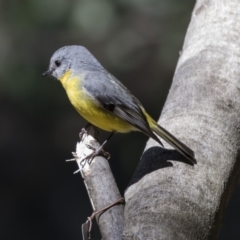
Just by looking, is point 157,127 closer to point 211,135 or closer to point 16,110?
point 211,135

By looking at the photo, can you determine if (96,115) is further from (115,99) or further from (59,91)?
(59,91)

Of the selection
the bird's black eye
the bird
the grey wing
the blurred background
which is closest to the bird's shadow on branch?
the bird

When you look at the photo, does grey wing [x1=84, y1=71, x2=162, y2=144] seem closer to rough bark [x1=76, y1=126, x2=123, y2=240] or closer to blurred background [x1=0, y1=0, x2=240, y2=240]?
rough bark [x1=76, y1=126, x2=123, y2=240]

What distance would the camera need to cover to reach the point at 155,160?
3457mm

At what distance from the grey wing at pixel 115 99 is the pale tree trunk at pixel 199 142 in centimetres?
29

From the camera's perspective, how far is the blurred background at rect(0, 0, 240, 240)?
6867mm

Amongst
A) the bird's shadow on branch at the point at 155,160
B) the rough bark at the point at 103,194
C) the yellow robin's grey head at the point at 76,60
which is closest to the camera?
the rough bark at the point at 103,194

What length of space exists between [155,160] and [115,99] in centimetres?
85

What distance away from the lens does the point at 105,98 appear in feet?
A: 14.0

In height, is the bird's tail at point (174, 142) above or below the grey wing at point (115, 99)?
below

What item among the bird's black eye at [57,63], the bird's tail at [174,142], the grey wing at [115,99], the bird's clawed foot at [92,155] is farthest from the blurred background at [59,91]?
the bird's clawed foot at [92,155]

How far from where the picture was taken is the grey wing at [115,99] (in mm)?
4168

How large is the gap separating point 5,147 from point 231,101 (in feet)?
15.2

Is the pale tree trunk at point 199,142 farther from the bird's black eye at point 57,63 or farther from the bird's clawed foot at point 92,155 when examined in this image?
the bird's black eye at point 57,63
